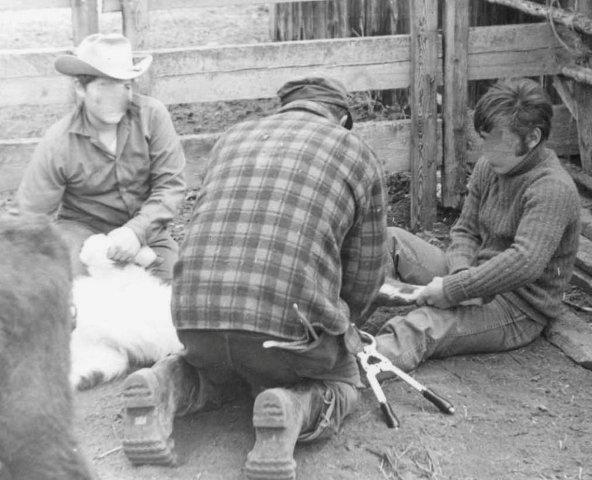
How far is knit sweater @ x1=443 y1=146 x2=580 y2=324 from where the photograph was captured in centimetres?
475

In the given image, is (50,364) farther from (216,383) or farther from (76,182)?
(76,182)

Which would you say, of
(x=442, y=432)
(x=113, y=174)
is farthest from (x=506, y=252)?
(x=113, y=174)

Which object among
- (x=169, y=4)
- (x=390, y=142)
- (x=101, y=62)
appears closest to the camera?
(x=101, y=62)

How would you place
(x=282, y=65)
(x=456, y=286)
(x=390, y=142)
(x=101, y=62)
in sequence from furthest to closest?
(x=390, y=142) → (x=282, y=65) → (x=101, y=62) → (x=456, y=286)

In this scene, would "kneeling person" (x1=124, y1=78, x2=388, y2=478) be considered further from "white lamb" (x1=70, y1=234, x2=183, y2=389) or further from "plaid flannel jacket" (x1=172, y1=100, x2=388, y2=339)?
"white lamb" (x1=70, y1=234, x2=183, y2=389)

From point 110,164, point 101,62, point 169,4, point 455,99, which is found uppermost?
point 169,4

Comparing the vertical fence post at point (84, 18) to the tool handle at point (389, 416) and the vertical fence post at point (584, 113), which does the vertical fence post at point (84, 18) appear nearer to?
the vertical fence post at point (584, 113)

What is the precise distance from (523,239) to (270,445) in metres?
1.64

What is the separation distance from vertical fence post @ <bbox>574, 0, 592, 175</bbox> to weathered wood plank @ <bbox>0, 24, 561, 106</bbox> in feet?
0.87

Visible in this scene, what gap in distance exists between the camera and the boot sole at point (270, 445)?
12.6 feet

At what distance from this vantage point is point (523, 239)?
187 inches

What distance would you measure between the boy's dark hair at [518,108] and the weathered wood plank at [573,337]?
1.04 meters

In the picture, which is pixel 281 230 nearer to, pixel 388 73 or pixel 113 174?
pixel 113 174

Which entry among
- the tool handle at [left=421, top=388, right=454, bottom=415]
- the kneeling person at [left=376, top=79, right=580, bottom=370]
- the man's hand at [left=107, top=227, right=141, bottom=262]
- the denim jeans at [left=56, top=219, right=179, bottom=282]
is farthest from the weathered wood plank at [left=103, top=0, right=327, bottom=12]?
the tool handle at [left=421, top=388, right=454, bottom=415]
